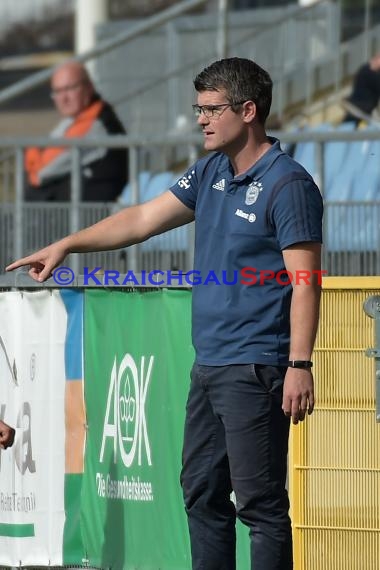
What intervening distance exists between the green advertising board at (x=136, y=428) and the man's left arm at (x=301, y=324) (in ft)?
3.38

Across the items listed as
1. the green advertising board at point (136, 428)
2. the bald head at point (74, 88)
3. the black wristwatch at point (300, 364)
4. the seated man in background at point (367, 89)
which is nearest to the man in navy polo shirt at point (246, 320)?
the black wristwatch at point (300, 364)

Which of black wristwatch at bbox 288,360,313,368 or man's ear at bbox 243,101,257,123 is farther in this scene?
man's ear at bbox 243,101,257,123

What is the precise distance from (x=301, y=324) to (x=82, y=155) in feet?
20.3

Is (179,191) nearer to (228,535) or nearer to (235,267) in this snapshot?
(235,267)

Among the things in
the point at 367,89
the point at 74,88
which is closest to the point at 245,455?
the point at 74,88

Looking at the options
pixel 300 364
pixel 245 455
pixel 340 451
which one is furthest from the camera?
pixel 340 451

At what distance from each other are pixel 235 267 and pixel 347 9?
995 centimetres

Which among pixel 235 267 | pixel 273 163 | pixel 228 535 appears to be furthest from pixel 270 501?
pixel 273 163

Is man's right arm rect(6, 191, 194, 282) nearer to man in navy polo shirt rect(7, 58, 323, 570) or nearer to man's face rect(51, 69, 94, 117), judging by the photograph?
man in navy polo shirt rect(7, 58, 323, 570)

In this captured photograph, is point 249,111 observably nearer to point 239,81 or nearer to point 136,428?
point 239,81

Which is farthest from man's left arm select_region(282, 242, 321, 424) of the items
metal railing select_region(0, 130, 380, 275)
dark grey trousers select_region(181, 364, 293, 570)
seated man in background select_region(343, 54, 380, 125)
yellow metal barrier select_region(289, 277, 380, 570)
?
seated man in background select_region(343, 54, 380, 125)

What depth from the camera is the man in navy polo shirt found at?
16.8ft

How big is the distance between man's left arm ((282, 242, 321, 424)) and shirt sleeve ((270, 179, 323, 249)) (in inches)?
1.5

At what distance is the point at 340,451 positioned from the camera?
19.0 feet
